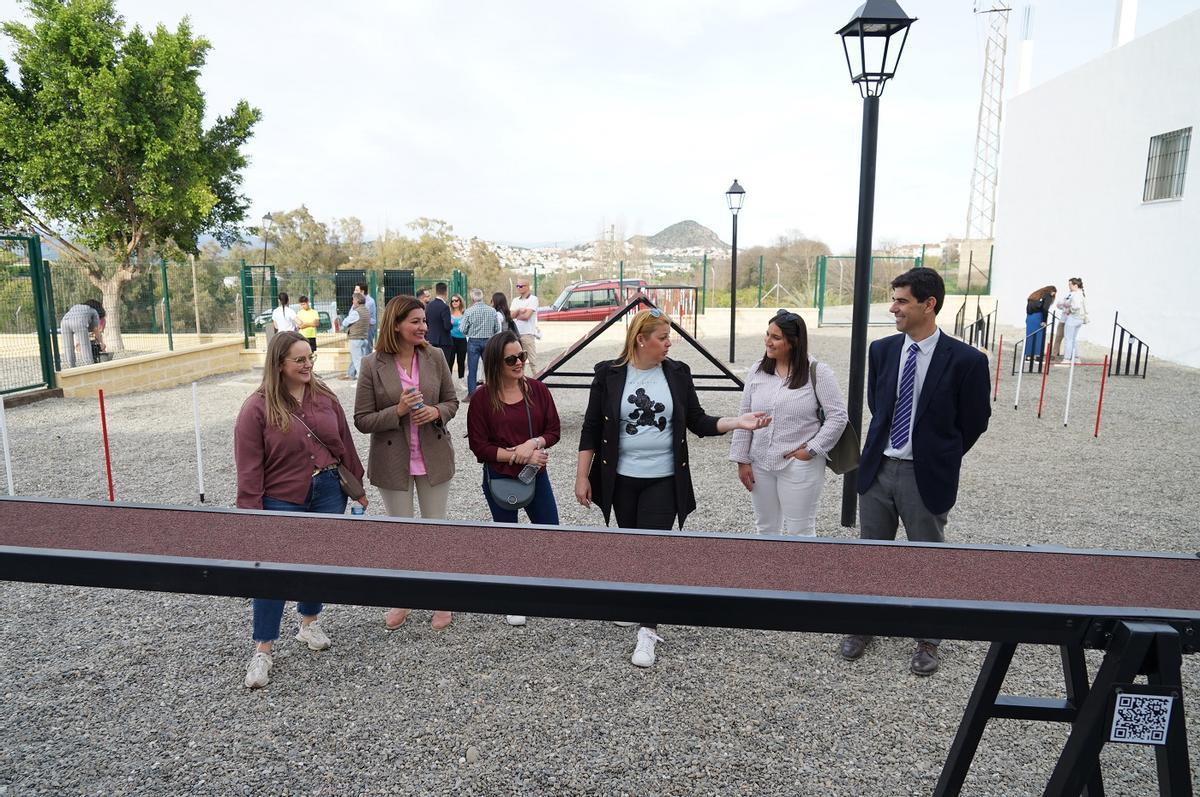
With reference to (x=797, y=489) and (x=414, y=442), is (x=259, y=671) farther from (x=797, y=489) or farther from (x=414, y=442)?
(x=797, y=489)

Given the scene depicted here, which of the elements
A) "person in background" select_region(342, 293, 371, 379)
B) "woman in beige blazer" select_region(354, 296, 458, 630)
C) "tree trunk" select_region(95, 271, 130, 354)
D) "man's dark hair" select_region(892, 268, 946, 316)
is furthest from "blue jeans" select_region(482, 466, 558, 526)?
"tree trunk" select_region(95, 271, 130, 354)

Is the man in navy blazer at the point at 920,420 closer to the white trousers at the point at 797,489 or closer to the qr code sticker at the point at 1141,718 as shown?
the white trousers at the point at 797,489

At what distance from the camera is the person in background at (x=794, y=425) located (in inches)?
157

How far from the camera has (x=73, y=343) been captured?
12492 mm

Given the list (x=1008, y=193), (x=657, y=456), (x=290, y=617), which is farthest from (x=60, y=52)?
(x=1008, y=193)

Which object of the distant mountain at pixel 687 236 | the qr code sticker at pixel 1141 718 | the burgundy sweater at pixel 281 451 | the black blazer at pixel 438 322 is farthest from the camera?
the distant mountain at pixel 687 236

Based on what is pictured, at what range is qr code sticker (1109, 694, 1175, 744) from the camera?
1.96 meters

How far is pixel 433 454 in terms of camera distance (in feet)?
14.0

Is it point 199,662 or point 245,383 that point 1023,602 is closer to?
point 199,662

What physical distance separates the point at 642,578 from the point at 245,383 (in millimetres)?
14122

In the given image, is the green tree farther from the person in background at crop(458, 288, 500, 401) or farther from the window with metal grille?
the window with metal grille

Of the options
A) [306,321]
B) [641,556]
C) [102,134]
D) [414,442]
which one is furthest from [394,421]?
[102,134]

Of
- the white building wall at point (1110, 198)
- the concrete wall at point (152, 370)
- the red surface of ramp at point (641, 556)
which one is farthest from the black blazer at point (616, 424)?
the white building wall at point (1110, 198)

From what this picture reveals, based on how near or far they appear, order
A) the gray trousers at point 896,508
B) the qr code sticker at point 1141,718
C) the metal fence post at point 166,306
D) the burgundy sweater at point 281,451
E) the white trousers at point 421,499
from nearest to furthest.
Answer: the qr code sticker at point 1141,718 < the burgundy sweater at point 281,451 < the gray trousers at point 896,508 < the white trousers at point 421,499 < the metal fence post at point 166,306
